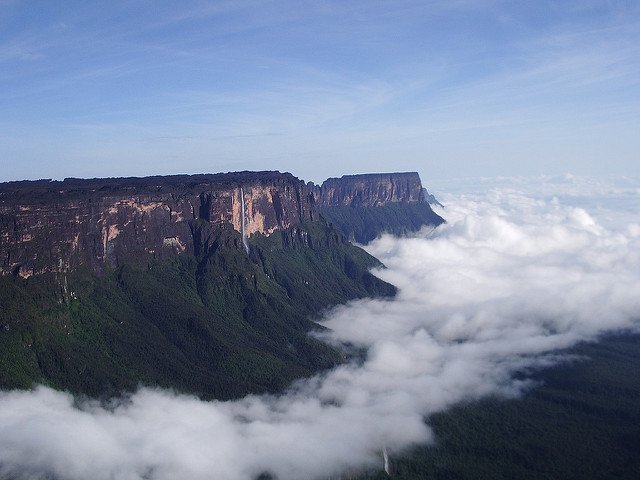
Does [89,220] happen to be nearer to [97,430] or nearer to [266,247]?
[97,430]

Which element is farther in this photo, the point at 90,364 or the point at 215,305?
the point at 215,305

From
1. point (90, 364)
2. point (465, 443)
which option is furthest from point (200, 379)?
point (465, 443)

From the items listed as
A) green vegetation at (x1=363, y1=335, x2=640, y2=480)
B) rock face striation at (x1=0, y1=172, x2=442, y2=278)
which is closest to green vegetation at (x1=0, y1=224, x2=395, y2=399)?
rock face striation at (x1=0, y1=172, x2=442, y2=278)

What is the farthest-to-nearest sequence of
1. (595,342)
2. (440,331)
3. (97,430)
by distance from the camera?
(440,331)
(595,342)
(97,430)

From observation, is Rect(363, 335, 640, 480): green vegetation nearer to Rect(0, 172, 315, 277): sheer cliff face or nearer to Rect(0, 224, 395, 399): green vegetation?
Rect(0, 224, 395, 399): green vegetation

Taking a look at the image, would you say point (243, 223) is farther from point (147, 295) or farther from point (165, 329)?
point (165, 329)

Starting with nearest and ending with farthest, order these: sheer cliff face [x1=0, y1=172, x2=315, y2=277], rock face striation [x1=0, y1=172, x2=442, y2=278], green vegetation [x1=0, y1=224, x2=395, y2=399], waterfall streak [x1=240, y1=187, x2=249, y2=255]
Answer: green vegetation [x1=0, y1=224, x2=395, y2=399], sheer cliff face [x1=0, y1=172, x2=315, y2=277], rock face striation [x1=0, y1=172, x2=442, y2=278], waterfall streak [x1=240, y1=187, x2=249, y2=255]

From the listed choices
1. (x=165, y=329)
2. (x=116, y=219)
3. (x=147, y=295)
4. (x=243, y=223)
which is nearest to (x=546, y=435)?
(x=165, y=329)
